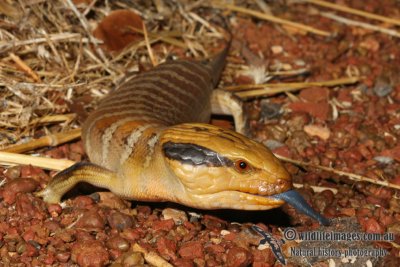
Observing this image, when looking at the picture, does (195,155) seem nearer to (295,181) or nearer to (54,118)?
(295,181)

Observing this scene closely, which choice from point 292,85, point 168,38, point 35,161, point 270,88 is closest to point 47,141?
point 35,161

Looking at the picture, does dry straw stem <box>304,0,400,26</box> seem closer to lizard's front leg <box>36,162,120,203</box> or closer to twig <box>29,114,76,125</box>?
twig <box>29,114,76,125</box>

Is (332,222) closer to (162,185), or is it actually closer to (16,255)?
(162,185)

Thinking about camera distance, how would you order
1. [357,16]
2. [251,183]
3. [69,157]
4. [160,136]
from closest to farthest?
[251,183] → [160,136] → [69,157] → [357,16]

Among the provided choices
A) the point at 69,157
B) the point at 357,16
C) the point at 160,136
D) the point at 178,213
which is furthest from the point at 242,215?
the point at 357,16

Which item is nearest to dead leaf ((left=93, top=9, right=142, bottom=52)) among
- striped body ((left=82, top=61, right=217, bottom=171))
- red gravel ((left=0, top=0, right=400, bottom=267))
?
striped body ((left=82, top=61, right=217, bottom=171))

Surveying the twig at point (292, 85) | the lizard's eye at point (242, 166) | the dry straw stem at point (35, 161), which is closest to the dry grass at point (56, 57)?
the dry straw stem at point (35, 161)
